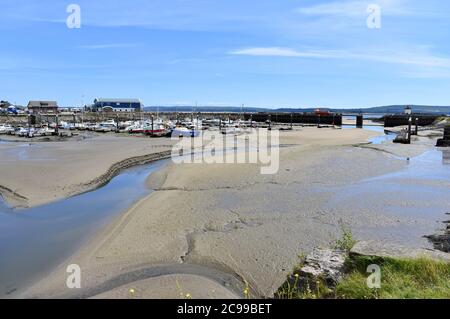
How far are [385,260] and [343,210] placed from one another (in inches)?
335

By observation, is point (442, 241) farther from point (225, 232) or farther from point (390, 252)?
point (225, 232)

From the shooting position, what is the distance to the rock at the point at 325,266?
777 centimetres

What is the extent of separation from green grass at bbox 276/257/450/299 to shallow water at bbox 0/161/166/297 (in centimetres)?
651

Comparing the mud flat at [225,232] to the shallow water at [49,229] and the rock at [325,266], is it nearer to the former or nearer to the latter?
the shallow water at [49,229]

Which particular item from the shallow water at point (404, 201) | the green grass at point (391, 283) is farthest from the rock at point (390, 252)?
the shallow water at point (404, 201)

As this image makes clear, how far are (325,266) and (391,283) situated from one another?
1314 millimetres

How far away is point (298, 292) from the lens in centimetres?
777

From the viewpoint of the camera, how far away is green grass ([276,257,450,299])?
6.67 m

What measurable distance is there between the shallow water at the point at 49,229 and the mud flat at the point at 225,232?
0.61 metres

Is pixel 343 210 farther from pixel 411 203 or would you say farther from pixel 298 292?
pixel 298 292

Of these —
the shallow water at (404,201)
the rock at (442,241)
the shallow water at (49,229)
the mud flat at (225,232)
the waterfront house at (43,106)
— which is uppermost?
the waterfront house at (43,106)

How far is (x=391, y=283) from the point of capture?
7121 millimetres

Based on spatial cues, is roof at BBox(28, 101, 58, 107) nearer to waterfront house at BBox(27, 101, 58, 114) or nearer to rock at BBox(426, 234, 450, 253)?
waterfront house at BBox(27, 101, 58, 114)

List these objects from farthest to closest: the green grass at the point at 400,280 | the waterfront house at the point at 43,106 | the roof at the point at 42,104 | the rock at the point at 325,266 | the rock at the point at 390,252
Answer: the roof at the point at 42,104
the waterfront house at the point at 43,106
the rock at the point at 390,252
the rock at the point at 325,266
the green grass at the point at 400,280
